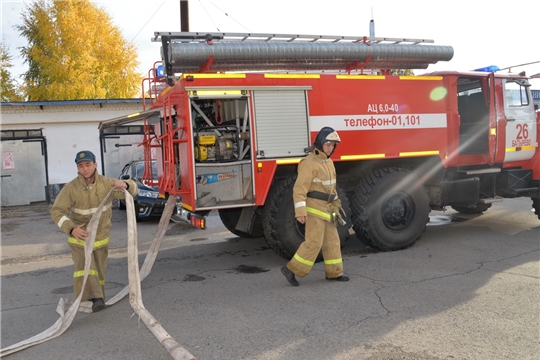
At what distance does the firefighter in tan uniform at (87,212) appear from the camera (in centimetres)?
484

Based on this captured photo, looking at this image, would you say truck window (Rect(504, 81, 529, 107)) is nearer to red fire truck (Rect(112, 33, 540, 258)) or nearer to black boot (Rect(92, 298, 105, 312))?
red fire truck (Rect(112, 33, 540, 258))

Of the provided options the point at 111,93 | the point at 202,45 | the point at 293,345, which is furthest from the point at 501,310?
the point at 111,93

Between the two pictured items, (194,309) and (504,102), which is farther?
(504,102)

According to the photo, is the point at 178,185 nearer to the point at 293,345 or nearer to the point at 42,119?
the point at 293,345

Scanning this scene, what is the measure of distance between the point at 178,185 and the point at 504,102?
5.34 meters

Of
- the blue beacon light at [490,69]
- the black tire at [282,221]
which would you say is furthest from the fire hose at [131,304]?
the blue beacon light at [490,69]

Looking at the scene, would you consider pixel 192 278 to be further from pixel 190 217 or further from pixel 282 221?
pixel 282 221

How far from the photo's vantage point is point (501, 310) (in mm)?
4633

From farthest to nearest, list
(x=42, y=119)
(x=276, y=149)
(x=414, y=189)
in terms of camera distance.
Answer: (x=42, y=119) → (x=414, y=189) → (x=276, y=149)

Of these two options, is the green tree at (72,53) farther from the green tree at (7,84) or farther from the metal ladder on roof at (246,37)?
Answer: the metal ladder on roof at (246,37)

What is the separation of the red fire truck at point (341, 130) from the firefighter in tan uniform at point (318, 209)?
0.83 meters

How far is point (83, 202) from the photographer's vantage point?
4.92 m

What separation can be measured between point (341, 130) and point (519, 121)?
345 cm

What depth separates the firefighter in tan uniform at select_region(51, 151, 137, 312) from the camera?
4.84m
